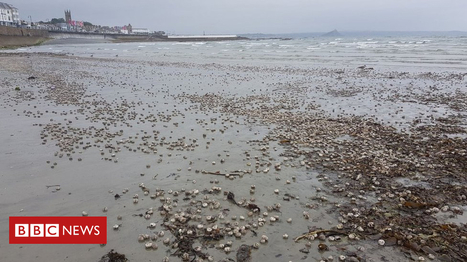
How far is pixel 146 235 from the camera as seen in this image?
616 centimetres

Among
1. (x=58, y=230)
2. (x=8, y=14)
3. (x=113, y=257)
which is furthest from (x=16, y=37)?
(x=113, y=257)

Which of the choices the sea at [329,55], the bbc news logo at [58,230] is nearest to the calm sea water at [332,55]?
the sea at [329,55]

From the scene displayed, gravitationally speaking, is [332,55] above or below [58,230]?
above

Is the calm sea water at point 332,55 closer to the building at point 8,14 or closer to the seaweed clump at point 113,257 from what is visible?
the seaweed clump at point 113,257

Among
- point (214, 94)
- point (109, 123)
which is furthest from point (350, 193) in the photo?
point (214, 94)

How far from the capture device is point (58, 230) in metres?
6.44

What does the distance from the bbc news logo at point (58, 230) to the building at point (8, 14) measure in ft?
548

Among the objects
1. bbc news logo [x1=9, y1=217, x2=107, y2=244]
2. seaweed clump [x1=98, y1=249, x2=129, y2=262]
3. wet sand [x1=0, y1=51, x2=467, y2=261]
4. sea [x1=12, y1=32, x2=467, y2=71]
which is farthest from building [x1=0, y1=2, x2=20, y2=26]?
seaweed clump [x1=98, y1=249, x2=129, y2=262]

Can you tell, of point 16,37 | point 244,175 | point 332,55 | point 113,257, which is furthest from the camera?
point 16,37

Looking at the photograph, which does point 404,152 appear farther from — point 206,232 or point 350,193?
point 206,232

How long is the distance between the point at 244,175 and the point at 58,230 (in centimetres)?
484

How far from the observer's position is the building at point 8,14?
140 meters

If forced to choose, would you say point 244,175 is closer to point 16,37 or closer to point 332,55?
point 332,55

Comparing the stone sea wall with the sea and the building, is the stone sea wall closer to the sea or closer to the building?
the sea
